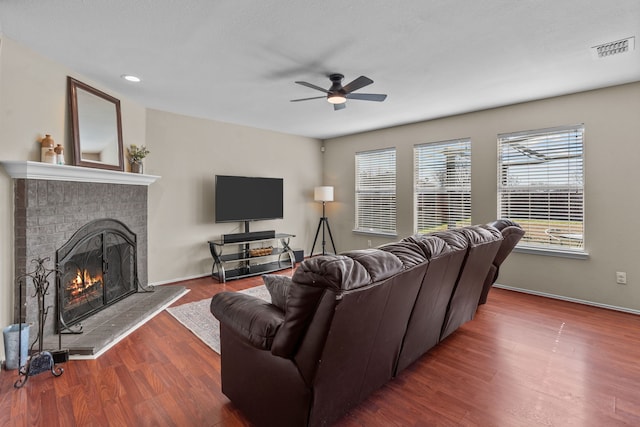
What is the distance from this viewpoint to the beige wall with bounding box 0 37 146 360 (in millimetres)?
2408

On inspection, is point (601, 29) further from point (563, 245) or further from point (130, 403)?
point (130, 403)

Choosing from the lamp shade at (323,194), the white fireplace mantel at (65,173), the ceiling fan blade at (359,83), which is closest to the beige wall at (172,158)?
the white fireplace mantel at (65,173)

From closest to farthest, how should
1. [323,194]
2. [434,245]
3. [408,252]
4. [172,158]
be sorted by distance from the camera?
[408,252], [434,245], [172,158], [323,194]

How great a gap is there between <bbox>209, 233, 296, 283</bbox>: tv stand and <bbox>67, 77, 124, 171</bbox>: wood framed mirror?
5.87ft

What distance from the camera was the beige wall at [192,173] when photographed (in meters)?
4.42

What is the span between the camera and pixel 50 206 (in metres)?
2.72

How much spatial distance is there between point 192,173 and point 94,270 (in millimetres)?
1959

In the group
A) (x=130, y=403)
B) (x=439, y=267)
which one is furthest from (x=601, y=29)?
(x=130, y=403)

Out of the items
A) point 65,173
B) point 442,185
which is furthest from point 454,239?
point 65,173

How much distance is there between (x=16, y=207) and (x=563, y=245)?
18.9 ft

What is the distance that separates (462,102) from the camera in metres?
4.09

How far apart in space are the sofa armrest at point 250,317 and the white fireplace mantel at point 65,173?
2006mm

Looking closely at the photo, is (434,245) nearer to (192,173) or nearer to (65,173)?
(65,173)

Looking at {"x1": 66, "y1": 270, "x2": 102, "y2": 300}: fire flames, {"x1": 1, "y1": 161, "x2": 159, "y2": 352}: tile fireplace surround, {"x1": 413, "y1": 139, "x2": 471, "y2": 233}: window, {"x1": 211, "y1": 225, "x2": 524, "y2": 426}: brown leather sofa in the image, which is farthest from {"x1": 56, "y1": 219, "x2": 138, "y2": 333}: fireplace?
{"x1": 413, "y1": 139, "x2": 471, "y2": 233}: window
